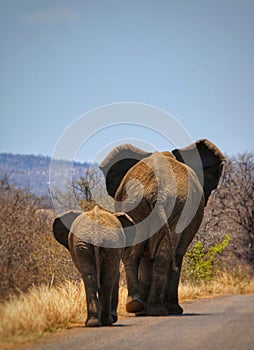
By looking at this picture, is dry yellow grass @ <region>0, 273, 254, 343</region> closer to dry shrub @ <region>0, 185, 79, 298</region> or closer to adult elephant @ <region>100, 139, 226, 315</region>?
dry shrub @ <region>0, 185, 79, 298</region>

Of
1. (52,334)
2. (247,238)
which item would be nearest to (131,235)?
(52,334)

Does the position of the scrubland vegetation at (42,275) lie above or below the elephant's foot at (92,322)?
above

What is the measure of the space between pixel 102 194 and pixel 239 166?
12925 millimetres

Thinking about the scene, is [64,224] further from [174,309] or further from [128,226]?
[174,309]

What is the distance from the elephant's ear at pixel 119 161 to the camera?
16.2 meters

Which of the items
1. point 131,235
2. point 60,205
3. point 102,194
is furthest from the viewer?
point 60,205

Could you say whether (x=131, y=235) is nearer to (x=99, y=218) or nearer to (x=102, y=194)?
(x=99, y=218)

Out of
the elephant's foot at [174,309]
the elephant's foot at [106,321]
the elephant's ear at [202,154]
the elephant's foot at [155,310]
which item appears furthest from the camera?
the elephant's ear at [202,154]

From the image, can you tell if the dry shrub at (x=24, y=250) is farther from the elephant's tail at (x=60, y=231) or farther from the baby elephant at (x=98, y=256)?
the baby elephant at (x=98, y=256)

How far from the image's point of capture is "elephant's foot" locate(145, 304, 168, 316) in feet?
47.0

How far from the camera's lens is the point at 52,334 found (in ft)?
35.9

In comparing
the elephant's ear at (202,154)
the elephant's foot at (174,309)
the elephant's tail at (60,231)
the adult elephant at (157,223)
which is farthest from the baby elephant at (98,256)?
the elephant's ear at (202,154)

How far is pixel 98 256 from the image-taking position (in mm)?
11977

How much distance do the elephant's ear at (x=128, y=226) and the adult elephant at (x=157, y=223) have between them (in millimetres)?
505
